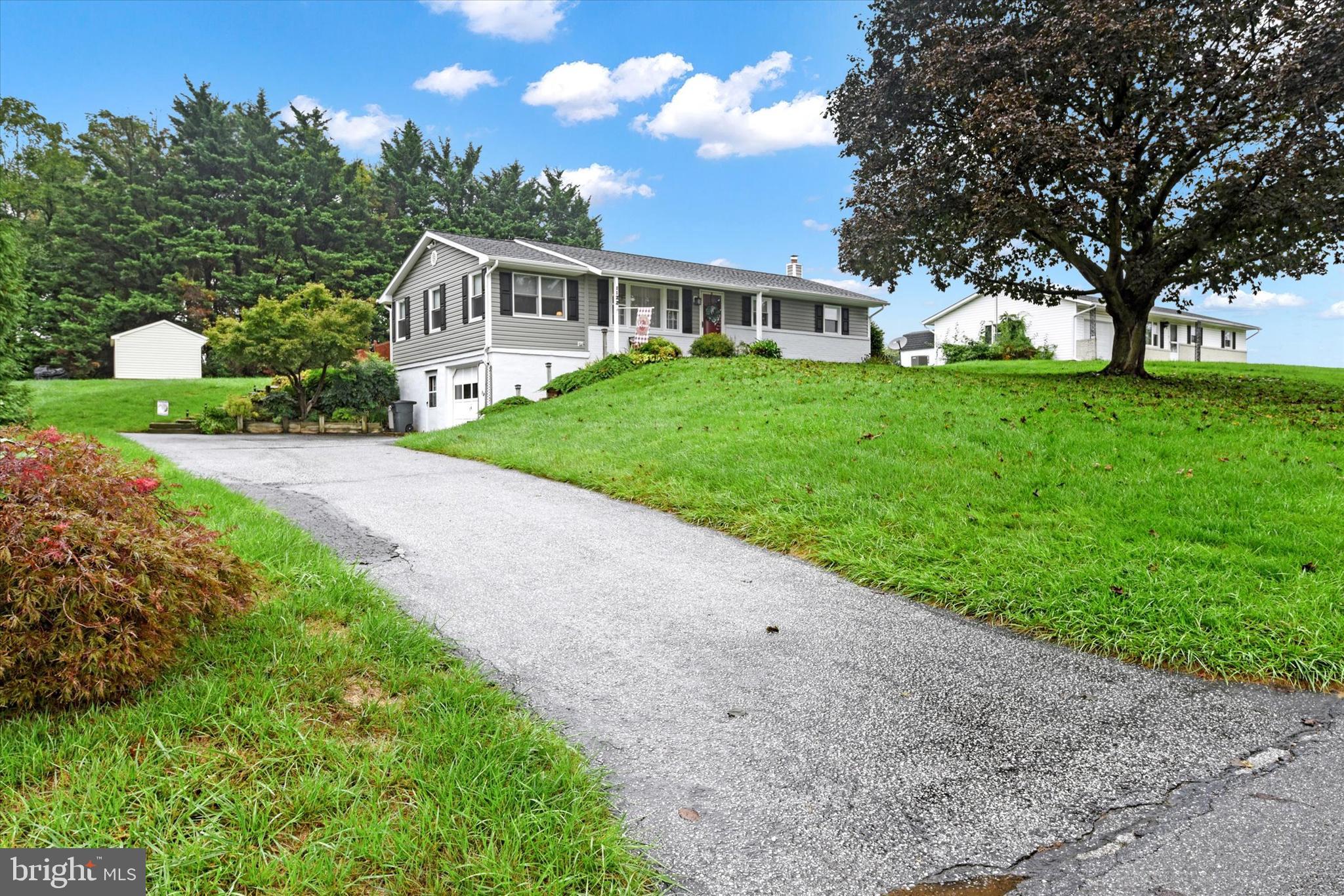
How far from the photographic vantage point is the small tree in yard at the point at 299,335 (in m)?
20.2

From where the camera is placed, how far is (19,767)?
227cm

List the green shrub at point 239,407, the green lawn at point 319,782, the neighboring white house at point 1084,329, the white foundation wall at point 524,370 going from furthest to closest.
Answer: the neighboring white house at point 1084,329 < the green shrub at point 239,407 < the white foundation wall at point 524,370 < the green lawn at point 319,782

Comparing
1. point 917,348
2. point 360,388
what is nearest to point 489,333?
point 360,388

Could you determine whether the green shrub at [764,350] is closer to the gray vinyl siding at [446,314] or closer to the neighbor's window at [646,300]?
the neighbor's window at [646,300]

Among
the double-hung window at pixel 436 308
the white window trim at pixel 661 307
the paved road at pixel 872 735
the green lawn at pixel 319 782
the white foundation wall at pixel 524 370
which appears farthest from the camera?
the double-hung window at pixel 436 308

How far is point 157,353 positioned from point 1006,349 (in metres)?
38.3

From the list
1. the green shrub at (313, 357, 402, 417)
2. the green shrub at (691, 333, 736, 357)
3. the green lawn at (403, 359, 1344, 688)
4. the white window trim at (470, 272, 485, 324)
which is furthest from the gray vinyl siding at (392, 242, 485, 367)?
the green lawn at (403, 359, 1344, 688)

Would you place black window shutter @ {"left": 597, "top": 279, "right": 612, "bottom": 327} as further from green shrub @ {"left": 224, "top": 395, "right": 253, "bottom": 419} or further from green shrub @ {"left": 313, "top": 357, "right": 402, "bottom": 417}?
green shrub @ {"left": 224, "top": 395, "right": 253, "bottom": 419}

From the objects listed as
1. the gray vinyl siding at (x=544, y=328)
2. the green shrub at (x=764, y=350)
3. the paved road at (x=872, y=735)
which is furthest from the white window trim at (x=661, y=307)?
the paved road at (x=872, y=735)

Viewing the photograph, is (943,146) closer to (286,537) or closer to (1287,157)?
(1287,157)

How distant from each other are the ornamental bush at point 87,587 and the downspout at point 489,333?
671 inches

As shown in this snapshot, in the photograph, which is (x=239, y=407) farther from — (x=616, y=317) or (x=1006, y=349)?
(x=1006, y=349)

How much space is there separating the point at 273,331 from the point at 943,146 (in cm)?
1814

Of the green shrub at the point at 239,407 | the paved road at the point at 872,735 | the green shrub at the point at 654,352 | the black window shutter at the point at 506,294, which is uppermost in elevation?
the black window shutter at the point at 506,294
